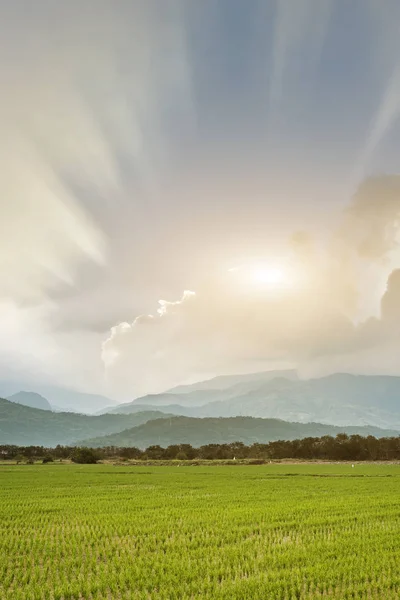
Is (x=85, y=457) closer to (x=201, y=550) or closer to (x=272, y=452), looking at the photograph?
(x=272, y=452)

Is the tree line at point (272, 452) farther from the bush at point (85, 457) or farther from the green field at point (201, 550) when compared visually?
the green field at point (201, 550)

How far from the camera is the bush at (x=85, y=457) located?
123m

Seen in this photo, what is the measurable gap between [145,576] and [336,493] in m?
27.2

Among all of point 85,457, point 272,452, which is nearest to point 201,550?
point 85,457

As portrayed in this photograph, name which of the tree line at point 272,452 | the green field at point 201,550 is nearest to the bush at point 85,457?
the tree line at point 272,452

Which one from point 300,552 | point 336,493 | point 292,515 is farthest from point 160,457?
point 300,552

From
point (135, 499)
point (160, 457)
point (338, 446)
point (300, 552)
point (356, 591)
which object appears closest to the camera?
point (356, 591)

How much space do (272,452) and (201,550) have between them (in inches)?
4725

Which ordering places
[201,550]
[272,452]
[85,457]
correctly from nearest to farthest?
[201,550]
[85,457]
[272,452]

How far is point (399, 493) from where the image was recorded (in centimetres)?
3653

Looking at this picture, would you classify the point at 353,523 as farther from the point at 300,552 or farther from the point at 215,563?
the point at 215,563

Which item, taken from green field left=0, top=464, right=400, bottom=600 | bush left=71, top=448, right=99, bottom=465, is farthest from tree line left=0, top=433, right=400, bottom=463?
green field left=0, top=464, right=400, bottom=600

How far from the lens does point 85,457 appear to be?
122812 mm

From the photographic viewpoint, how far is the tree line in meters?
117
